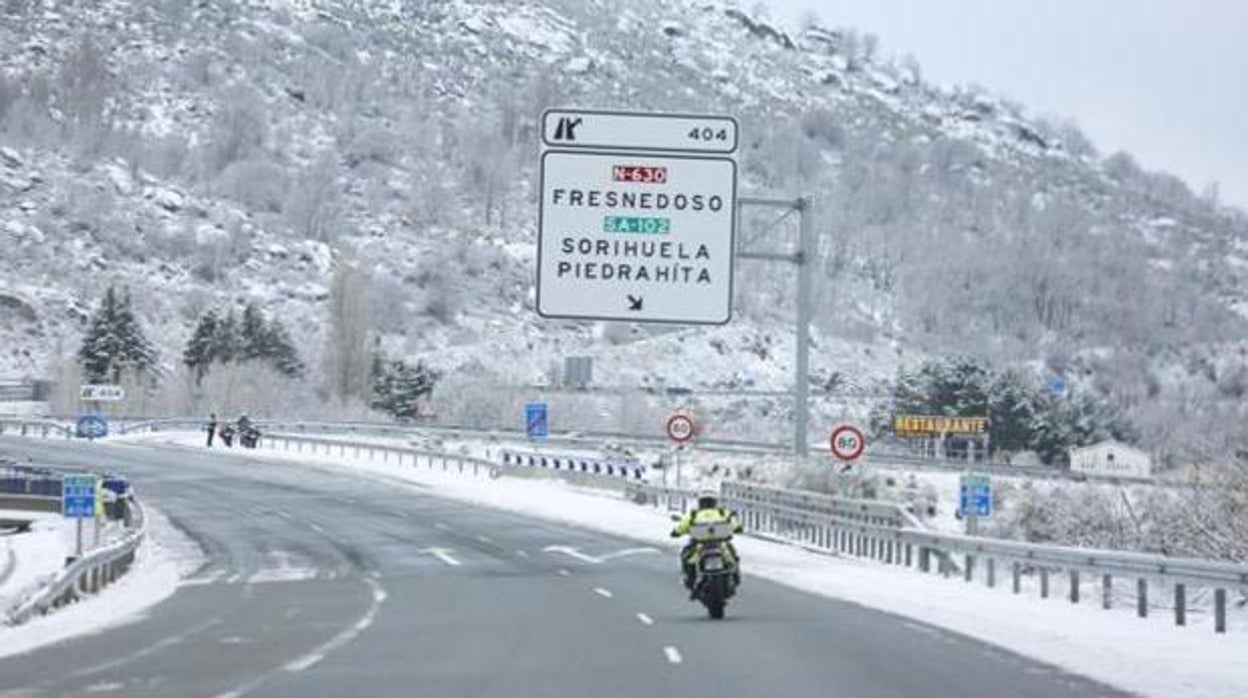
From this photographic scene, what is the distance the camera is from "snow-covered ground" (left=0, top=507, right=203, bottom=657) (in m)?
23.6

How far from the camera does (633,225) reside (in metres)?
28.0

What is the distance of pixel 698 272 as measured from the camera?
28156 millimetres

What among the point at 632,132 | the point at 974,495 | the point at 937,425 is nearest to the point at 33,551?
the point at 974,495

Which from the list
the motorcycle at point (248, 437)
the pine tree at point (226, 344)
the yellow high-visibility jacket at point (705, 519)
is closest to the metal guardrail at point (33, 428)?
the motorcycle at point (248, 437)

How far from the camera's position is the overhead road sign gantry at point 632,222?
91.8 ft

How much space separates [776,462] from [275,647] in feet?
156

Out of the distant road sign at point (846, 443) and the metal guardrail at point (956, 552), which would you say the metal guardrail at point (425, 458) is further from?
the distant road sign at point (846, 443)

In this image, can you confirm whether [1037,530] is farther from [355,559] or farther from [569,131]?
[569,131]

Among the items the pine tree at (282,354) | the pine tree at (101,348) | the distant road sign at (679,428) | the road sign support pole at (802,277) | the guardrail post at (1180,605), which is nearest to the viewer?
the guardrail post at (1180,605)

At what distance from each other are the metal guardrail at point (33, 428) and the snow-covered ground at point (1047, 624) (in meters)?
65.9

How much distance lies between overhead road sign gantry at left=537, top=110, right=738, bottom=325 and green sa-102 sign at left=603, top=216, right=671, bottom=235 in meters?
0.02

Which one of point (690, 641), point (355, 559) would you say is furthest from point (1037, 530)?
point (690, 641)

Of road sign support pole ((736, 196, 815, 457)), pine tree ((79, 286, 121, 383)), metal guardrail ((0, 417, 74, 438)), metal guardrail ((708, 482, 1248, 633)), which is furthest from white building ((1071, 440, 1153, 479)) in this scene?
pine tree ((79, 286, 121, 383))

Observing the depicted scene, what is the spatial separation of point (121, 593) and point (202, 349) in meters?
102
